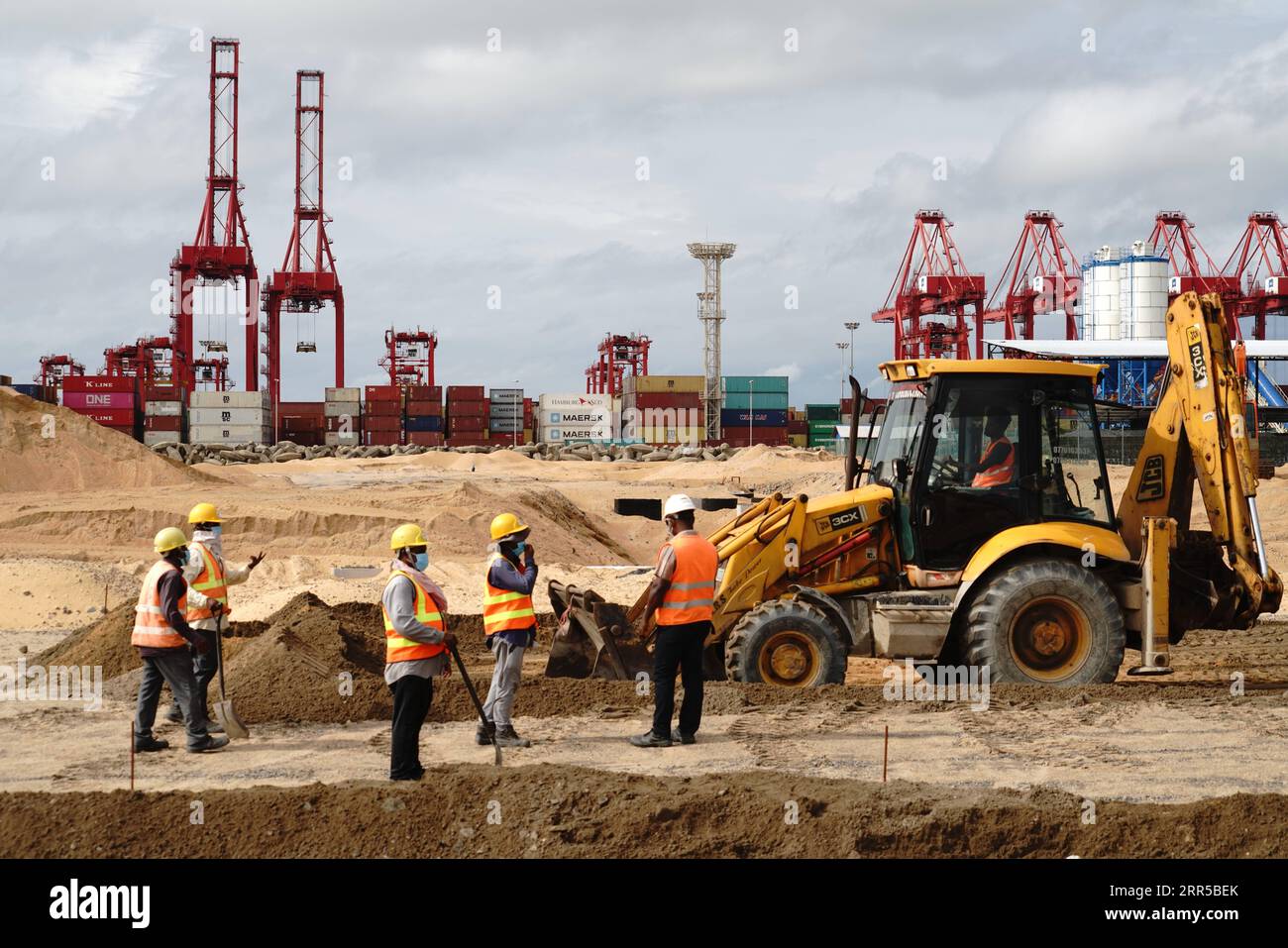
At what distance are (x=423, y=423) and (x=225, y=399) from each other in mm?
10816

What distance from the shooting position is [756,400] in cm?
8038

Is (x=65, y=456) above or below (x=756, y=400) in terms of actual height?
below

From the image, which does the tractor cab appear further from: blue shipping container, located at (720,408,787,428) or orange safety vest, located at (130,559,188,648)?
blue shipping container, located at (720,408,787,428)

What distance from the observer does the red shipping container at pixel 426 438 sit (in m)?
70.7

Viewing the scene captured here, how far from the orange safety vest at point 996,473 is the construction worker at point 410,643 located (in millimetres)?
4837

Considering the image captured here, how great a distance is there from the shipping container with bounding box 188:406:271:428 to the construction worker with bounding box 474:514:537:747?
60755 mm

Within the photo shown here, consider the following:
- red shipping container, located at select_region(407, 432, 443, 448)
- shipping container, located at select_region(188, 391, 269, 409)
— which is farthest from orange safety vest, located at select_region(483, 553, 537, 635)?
red shipping container, located at select_region(407, 432, 443, 448)

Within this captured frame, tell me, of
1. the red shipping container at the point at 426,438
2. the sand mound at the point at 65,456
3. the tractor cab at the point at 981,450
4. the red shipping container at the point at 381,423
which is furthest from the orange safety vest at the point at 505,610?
the red shipping container at the point at 381,423

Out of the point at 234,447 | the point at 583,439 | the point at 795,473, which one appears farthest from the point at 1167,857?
the point at 583,439

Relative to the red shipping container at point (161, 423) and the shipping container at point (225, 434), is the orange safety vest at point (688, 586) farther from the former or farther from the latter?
the red shipping container at point (161, 423)

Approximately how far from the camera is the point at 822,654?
10070 mm

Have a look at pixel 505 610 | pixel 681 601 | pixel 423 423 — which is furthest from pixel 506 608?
pixel 423 423

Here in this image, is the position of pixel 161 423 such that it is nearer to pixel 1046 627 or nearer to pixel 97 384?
pixel 97 384
